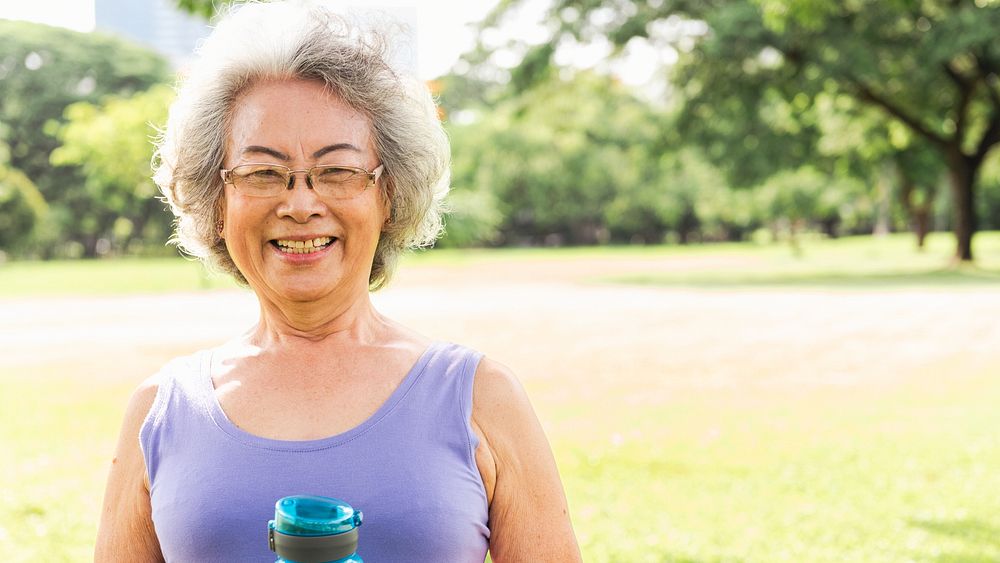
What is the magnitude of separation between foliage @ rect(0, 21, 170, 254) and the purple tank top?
5604 centimetres

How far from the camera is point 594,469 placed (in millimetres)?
7012

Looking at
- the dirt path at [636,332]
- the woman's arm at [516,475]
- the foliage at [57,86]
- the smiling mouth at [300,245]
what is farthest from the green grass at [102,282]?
the woman's arm at [516,475]

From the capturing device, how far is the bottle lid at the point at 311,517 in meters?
1.13

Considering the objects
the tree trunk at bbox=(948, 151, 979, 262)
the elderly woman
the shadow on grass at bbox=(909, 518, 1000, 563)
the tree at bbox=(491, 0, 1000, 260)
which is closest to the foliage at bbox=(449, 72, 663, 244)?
the tree at bbox=(491, 0, 1000, 260)

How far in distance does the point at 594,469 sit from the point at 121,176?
1052 inches

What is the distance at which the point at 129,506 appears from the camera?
5.35ft

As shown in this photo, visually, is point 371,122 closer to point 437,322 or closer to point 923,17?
point 437,322

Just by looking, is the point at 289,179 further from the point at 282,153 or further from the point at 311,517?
the point at 311,517

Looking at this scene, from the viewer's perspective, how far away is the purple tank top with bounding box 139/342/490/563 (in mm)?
1459

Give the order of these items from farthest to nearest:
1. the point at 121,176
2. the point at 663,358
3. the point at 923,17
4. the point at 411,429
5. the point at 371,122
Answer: the point at 121,176 < the point at 923,17 < the point at 663,358 < the point at 371,122 < the point at 411,429

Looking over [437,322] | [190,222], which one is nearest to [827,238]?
[437,322]

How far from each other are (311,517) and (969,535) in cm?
522

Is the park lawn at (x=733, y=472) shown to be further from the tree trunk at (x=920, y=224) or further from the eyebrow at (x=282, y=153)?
the tree trunk at (x=920, y=224)

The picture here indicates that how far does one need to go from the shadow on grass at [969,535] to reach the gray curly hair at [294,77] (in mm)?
4374
